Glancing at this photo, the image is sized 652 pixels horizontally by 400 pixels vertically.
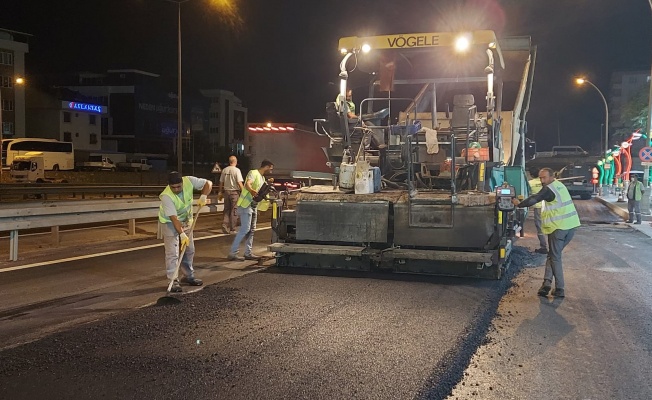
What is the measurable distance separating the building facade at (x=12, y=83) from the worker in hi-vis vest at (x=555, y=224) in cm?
5942

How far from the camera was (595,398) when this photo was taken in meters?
4.07

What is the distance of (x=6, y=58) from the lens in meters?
57.2

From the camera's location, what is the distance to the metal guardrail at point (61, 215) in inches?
369

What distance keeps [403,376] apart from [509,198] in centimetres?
386

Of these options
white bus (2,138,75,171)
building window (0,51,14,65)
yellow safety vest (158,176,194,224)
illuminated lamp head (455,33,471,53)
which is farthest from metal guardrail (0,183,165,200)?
building window (0,51,14,65)

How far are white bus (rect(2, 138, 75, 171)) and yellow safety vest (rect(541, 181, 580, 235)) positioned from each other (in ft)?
118

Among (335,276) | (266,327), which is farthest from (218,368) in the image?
(335,276)

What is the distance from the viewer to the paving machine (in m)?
7.88

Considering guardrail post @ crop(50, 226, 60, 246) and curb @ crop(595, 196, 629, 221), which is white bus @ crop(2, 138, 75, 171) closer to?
guardrail post @ crop(50, 226, 60, 246)

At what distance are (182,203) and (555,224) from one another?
15.2 ft

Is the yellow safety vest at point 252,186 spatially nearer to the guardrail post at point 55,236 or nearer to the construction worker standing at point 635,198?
the guardrail post at point 55,236

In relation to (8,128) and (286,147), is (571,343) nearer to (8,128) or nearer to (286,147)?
(286,147)

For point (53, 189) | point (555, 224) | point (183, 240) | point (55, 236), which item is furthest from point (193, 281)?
point (53, 189)

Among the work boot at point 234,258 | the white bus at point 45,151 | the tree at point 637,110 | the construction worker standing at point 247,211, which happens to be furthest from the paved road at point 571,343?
the white bus at point 45,151
